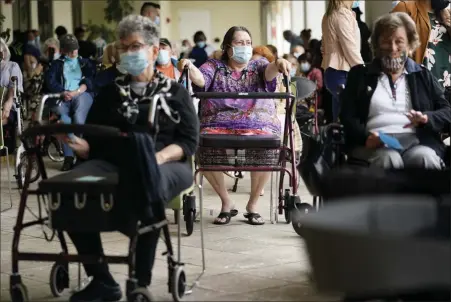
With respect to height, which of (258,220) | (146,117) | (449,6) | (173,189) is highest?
(449,6)

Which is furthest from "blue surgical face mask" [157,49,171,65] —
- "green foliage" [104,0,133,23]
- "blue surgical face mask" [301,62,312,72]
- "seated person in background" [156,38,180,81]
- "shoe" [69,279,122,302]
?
"green foliage" [104,0,133,23]

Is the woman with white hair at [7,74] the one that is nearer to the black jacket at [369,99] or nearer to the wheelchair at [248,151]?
the wheelchair at [248,151]

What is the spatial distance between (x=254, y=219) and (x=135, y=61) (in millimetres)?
2214

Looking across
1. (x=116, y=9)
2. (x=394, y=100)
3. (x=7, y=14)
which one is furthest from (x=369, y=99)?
(x=116, y=9)

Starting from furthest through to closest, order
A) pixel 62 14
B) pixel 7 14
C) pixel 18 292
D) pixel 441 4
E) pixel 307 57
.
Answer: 1. pixel 62 14
2. pixel 307 57
3. pixel 7 14
4. pixel 441 4
5. pixel 18 292

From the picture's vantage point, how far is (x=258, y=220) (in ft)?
Result: 21.9

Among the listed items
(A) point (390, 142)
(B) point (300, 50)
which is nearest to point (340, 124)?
(A) point (390, 142)

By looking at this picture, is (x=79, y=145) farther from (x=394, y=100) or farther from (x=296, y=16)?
(x=296, y=16)

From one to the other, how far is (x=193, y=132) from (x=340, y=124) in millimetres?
703

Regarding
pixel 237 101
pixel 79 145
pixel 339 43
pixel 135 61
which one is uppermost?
pixel 339 43

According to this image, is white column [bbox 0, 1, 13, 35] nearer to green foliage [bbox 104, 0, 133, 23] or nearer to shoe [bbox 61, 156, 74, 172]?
shoe [bbox 61, 156, 74, 172]

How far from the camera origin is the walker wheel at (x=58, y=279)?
467cm

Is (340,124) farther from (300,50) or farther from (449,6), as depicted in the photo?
(300,50)

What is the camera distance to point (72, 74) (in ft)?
33.3
